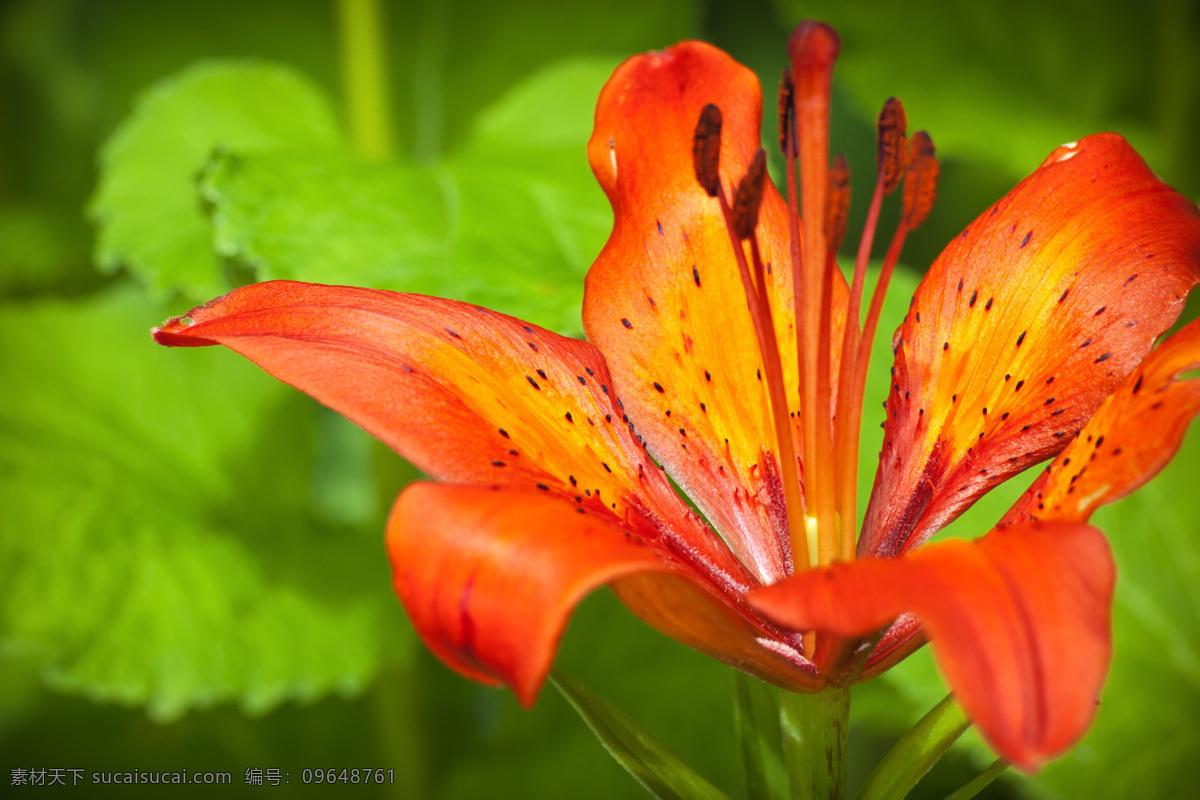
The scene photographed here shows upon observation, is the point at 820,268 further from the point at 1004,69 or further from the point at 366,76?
the point at 1004,69

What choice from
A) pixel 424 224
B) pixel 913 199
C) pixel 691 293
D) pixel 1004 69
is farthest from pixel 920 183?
pixel 1004 69

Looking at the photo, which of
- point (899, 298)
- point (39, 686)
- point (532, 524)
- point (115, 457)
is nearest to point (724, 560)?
point (532, 524)

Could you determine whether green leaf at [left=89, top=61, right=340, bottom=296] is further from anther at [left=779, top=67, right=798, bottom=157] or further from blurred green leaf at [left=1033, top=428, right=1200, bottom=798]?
blurred green leaf at [left=1033, top=428, right=1200, bottom=798]

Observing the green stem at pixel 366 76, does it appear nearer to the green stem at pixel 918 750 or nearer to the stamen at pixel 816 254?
the stamen at pixel 816 254

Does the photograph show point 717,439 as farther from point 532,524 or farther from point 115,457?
point 115,457

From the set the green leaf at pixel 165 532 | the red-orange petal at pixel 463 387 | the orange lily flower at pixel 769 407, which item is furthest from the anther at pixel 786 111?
the green leaf at pixel 165 532
